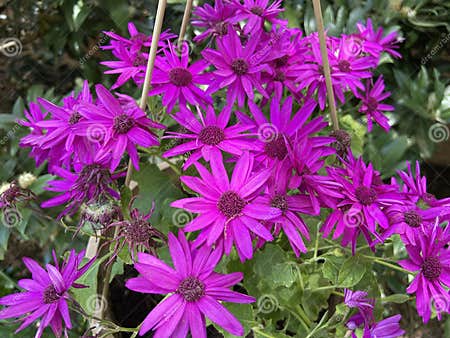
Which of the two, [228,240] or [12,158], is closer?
[228,240]

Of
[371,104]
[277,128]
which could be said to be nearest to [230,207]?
[277,128]

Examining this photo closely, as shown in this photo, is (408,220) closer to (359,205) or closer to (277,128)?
(359,205)

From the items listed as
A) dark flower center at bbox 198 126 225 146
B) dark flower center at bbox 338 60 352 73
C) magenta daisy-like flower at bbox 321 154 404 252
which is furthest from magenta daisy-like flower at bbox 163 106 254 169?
dark flower center at bbox 338 60 352 73

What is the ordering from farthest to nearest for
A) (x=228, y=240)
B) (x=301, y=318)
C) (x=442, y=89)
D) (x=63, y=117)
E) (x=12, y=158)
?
(x=12, y=158), (x=442, y=89), (x=301, y=318), (x=63, y=117), (x=228, y=240)

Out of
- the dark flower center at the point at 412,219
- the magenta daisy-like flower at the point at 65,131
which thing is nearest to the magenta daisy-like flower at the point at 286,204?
the dark flower center at the point at 412,219

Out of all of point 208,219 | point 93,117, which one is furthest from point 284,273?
point 93,117

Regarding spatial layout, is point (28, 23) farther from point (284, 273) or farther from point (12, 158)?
point (284, 273)
